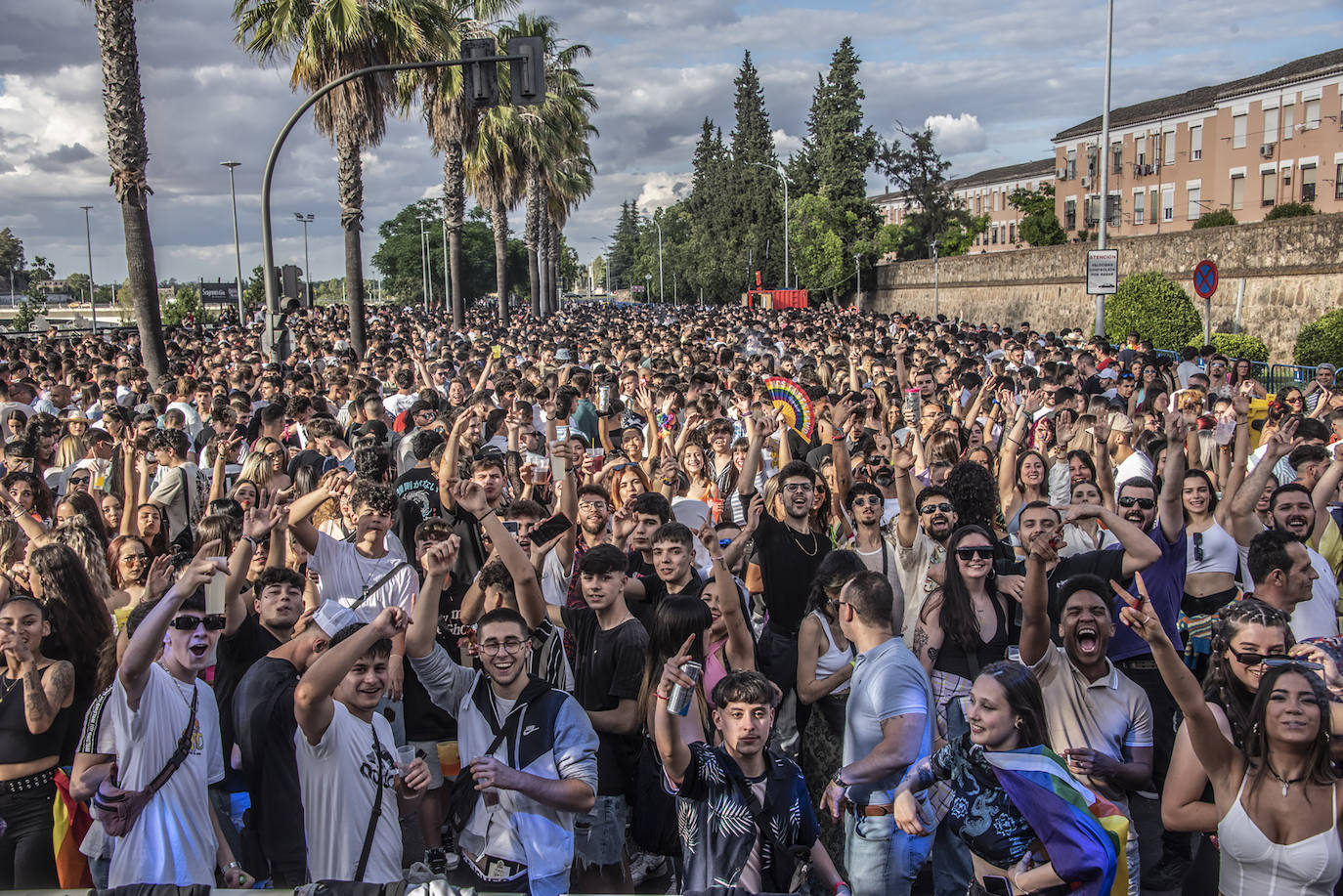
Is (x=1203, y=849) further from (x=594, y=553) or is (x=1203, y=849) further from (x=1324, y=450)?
(x=1324, y=450)

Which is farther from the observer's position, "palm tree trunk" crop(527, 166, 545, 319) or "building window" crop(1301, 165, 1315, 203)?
"building window" crop(1301, 165, 1315, 203)

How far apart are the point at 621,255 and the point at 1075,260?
167063 mm

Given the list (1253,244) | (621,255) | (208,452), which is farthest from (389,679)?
(621,255)

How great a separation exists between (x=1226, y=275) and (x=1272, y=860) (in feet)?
89.5

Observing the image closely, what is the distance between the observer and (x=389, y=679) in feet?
14.0

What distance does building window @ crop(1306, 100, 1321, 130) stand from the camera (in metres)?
47.1

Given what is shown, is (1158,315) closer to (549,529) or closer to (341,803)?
(549,529)

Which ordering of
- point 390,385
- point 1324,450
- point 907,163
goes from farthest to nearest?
point 907,163 → point 390,385 → point 1324,450

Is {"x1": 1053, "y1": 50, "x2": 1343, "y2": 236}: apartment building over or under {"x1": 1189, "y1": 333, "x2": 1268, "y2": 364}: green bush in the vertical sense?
over

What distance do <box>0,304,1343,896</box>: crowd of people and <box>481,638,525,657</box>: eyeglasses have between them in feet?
0.08

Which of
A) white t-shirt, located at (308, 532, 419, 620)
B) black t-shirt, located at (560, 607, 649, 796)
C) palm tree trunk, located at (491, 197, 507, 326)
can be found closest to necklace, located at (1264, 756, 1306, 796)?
black t-shirt, located at (560, 607, 649, 796)

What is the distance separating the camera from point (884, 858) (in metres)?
3.86

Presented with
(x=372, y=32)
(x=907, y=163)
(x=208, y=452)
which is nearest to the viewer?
(x=208, y=452)

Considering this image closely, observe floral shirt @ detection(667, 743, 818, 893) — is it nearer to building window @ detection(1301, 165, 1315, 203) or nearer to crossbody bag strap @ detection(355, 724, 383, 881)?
crossbody bag strap @ detection(355, 724, 383, 881)
